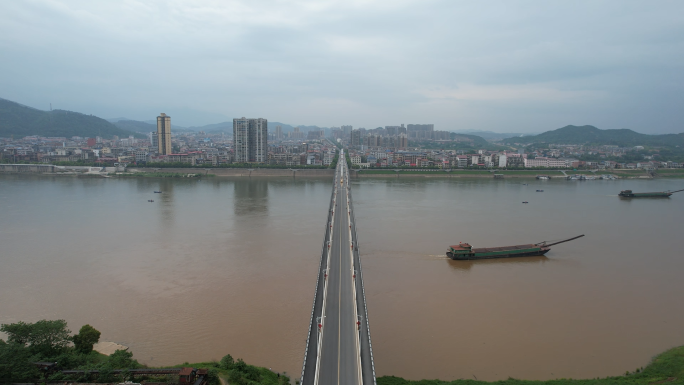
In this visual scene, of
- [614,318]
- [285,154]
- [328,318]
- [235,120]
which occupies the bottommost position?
[614,318]

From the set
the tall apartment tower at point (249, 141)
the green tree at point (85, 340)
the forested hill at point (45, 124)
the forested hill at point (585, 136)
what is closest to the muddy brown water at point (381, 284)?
the green tree at point (85, 340)

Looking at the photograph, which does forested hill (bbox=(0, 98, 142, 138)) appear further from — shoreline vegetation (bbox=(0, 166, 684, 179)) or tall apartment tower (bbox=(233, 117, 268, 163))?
tall apartment tower (bbox=(233, 117, 268, 163))

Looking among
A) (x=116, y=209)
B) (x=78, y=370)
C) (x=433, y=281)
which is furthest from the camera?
(x=116, y=209)

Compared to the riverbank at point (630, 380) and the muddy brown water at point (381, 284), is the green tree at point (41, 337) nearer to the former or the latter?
the muddy brown water at point (381, 284)

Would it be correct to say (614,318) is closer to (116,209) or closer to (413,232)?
(413,232)

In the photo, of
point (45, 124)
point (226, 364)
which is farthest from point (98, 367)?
point (45, 124)

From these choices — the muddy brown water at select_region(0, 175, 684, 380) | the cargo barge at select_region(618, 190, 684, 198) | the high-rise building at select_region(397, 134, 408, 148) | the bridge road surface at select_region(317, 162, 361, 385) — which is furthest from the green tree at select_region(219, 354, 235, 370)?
the high-rise building at select_region(397, 134, 408, 148)

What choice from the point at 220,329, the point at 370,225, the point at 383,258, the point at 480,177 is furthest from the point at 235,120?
the point at 220,329
